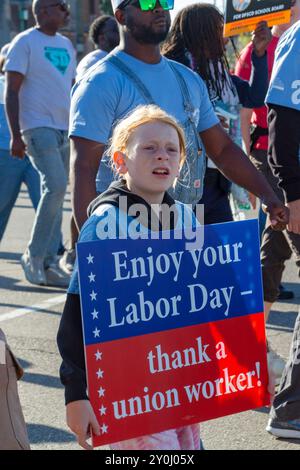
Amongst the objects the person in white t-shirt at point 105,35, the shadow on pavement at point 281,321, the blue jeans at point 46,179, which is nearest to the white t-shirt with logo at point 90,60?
the person in white t-shirt at point 105,35

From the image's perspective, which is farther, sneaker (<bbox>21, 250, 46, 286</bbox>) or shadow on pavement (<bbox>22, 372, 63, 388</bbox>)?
sneaker (<bbox>21, 250, 46, 286</bbox>)

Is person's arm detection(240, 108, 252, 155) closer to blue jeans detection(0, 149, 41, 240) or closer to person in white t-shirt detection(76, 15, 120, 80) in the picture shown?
person in white t-shirt detection(76, 15, 120, 80)

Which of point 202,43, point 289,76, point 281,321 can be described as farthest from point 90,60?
point 289,76

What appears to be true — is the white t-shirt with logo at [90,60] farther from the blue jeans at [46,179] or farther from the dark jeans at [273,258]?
the dark jeans at [273,258]

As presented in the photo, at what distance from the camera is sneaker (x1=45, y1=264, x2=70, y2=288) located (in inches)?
305

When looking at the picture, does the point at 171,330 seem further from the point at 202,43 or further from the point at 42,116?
the point at 42,116

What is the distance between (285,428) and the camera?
14.8ft

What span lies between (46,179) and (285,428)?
3684 millimetres

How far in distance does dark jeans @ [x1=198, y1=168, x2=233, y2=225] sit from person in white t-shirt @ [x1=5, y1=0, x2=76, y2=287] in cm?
260

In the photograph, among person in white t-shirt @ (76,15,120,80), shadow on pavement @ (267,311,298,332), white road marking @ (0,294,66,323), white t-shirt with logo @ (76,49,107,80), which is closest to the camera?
shadow on pavement @ (267,311,298,332)

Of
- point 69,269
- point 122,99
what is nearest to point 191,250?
point 122,99

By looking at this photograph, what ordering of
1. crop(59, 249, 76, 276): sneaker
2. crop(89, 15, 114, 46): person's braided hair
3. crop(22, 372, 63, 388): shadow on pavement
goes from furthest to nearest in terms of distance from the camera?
1. crop(89, 15, 114, 46): person's braided hair
2. crop(59, 249, 76, 276): sneaker
3. crop(22, 372, 63, 388): shadow on pavement

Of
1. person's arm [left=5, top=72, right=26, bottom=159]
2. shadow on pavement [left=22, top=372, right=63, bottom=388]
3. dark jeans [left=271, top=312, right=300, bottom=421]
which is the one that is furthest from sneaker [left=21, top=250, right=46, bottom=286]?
dark jeans [left=271, top=312, right=300, bottom=421]

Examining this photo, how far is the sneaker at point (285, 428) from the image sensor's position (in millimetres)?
4496
